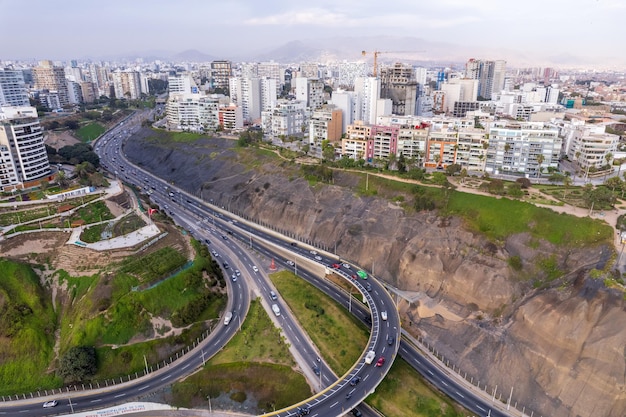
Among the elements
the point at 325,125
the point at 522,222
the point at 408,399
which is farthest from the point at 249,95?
the point at 408,399

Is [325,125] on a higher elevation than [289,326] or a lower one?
higher

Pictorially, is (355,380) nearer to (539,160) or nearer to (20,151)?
(539,160)

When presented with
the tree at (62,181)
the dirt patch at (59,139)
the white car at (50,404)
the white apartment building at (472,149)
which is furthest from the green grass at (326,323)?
the dirt patch at (59,139)

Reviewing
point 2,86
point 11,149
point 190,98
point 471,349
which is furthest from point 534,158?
point 2,86

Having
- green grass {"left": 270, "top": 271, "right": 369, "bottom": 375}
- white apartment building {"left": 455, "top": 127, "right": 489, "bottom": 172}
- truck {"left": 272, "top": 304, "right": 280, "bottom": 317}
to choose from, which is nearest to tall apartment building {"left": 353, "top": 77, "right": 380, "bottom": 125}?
white apartment building {"left": 455, "top": 127, "right": 489, "bottom": 172}

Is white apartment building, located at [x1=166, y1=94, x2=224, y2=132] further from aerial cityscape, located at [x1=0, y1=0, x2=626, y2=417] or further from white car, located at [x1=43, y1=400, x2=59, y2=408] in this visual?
white car, located at [x1=43, y1=400, x2=59, y2=408]

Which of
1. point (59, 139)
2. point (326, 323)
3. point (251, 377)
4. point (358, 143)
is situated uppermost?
point (358, 143)
